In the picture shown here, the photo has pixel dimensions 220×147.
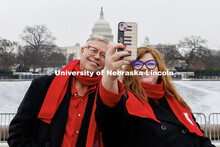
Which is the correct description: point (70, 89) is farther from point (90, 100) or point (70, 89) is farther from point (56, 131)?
point (56, 131)

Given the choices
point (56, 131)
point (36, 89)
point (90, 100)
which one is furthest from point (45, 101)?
point (90, 100)

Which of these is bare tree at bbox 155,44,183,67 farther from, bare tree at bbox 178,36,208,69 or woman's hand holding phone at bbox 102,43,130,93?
woman's hand holding phone at bbox 102,43,130,93

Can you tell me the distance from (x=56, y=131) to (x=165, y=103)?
1224 millimetres

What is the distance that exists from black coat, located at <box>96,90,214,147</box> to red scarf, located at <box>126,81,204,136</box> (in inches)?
2.1

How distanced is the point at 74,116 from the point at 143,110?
73cm

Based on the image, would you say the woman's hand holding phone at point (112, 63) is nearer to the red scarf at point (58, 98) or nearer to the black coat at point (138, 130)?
the black coat at point (138, 130)

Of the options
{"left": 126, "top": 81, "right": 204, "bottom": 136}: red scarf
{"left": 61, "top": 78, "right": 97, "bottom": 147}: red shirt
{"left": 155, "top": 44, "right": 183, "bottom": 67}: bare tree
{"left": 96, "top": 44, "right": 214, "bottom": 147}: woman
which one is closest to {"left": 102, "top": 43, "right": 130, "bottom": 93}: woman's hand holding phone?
{"left": 96, "top": 44, "right": 214, "bottom": 147}: woman

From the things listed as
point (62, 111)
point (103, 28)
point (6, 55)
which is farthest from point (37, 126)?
point (103, 28)

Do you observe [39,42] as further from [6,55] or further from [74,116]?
[74,116]

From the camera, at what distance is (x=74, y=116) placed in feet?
6.07

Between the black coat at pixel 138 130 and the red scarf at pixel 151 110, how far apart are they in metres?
0.05

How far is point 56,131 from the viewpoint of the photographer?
175cm

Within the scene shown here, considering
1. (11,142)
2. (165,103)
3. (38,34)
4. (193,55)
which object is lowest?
(11,142)

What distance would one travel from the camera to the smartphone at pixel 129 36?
135 centimetres
